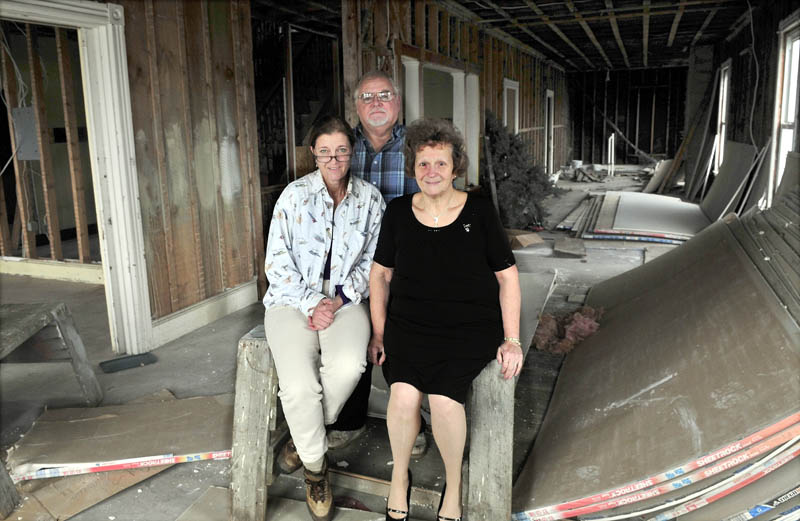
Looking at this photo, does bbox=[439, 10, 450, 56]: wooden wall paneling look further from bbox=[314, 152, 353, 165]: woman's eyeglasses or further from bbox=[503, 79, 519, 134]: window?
bbox=[314, 152, 353, 165]: woman's eyeglasses

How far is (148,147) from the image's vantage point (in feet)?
13.3

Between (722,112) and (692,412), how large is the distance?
1059 cm

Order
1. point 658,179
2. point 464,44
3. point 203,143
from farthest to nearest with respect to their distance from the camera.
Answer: point 658,179 → point 464,44 → point 203,143

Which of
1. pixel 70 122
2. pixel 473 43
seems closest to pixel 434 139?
pixel 70 122

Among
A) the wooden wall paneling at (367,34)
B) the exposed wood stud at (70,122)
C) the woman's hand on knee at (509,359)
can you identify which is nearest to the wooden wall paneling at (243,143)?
the wooden wall paneling at (367,34)

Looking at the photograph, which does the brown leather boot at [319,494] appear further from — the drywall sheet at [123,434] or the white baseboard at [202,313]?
the white baseboard at [202,313]

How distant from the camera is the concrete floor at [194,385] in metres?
2.47

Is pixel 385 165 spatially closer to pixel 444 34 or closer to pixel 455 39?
pixel 444 34

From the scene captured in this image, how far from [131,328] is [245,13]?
2607mm

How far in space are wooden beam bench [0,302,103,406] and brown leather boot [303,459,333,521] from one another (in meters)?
1.41

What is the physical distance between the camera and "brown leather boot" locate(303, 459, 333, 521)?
2.23 metres

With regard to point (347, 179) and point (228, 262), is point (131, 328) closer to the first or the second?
point (228, 262)

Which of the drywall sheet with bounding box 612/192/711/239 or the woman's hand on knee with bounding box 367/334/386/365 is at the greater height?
the woman's hand on knee with bounding box 367/334/386/365

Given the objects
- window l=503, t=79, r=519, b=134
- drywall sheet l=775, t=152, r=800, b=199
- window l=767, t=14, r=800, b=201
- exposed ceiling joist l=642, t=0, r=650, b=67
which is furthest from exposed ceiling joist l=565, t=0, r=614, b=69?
drywall sheet l=775, t=152, r=800, b=199
